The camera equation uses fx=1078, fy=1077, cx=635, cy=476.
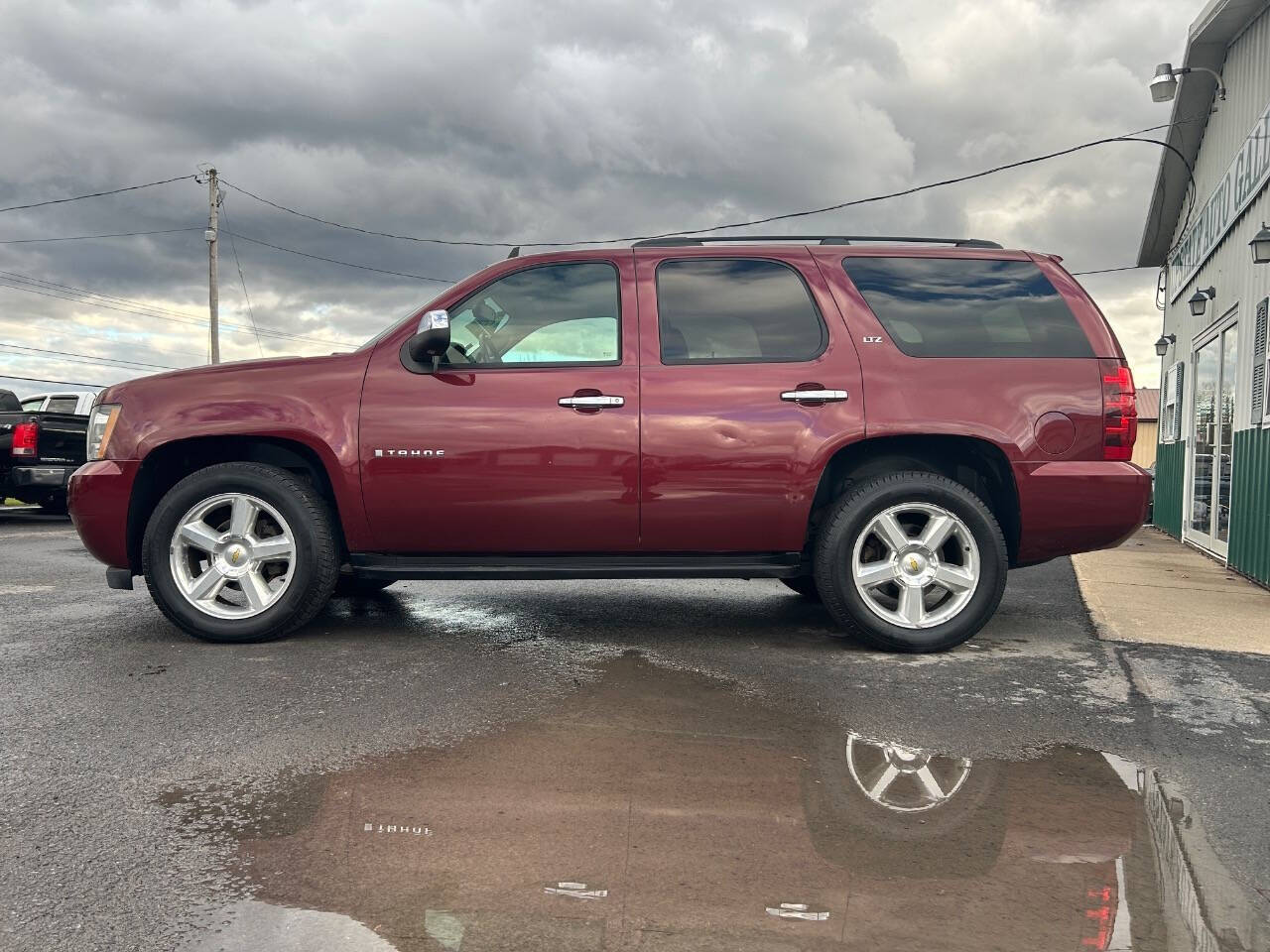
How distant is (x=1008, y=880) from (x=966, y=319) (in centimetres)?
327

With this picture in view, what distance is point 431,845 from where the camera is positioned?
267 centimetres

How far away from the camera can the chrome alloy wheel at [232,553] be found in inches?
199

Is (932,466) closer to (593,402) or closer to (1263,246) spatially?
(593,402)

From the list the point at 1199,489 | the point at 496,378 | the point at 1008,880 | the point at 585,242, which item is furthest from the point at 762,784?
the point at 1199,489

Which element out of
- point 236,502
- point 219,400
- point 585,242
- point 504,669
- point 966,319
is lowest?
point 504,669

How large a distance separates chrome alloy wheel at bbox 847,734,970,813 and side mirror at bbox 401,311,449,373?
2540mm

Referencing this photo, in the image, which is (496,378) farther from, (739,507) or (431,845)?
(431,845)

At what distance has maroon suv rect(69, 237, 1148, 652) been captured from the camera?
16.3 ft

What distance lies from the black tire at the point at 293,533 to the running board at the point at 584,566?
21 centimetres

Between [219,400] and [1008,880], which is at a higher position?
[219,400]

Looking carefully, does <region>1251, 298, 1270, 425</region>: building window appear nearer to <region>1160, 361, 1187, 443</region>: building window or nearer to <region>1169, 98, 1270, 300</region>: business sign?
<region>1169, 98, 1270, 300</region>: business sign

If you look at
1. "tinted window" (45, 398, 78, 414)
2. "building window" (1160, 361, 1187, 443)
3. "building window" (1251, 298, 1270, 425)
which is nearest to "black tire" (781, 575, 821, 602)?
"building window" (1251, 298, 1270, 425)

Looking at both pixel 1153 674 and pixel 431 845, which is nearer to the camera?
pixel 431 845

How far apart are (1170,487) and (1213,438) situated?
4406 mm
